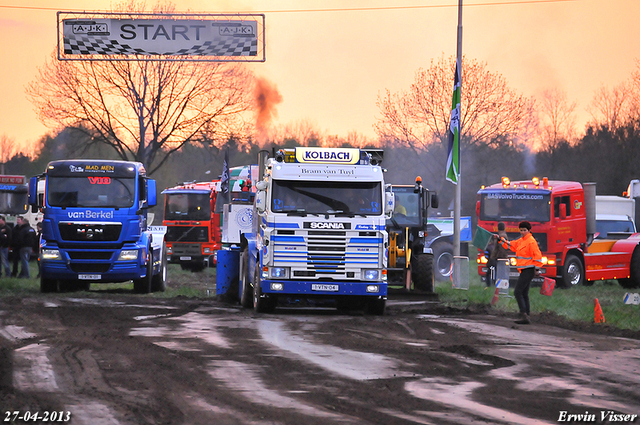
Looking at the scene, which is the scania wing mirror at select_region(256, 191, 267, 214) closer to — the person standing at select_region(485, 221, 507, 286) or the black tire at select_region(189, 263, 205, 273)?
the person standing at select_region(485, 221, 507, 286)

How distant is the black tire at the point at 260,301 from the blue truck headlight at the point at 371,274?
71.3 inches

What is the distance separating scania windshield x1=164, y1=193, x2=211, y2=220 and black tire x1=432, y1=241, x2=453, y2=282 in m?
10.7

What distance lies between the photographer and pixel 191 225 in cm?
3719

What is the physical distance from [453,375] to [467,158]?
50.0m

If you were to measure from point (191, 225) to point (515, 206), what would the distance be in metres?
15.4

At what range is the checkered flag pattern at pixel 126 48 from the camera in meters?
27.2

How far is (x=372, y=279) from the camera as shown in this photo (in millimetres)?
16344

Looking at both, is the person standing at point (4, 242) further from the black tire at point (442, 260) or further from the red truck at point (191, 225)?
the black tire at point (442, 260)

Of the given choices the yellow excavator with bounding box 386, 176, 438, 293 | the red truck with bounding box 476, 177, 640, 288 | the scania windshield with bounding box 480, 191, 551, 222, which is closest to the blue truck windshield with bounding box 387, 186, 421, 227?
the yellow excavator with bounding box 386, 176, 438, 293

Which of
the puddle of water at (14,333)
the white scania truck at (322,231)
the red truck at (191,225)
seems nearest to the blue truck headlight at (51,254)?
the white scania truck at (322,231)

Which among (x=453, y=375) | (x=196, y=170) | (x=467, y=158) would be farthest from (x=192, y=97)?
(x=453, y=375)

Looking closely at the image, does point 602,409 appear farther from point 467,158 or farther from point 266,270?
point 467,158

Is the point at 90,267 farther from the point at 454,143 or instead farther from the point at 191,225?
the point at 191,225

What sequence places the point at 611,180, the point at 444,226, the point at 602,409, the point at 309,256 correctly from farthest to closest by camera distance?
the point at 611,180, the point at 444,226, the point at 309,256, the point at 602,409
